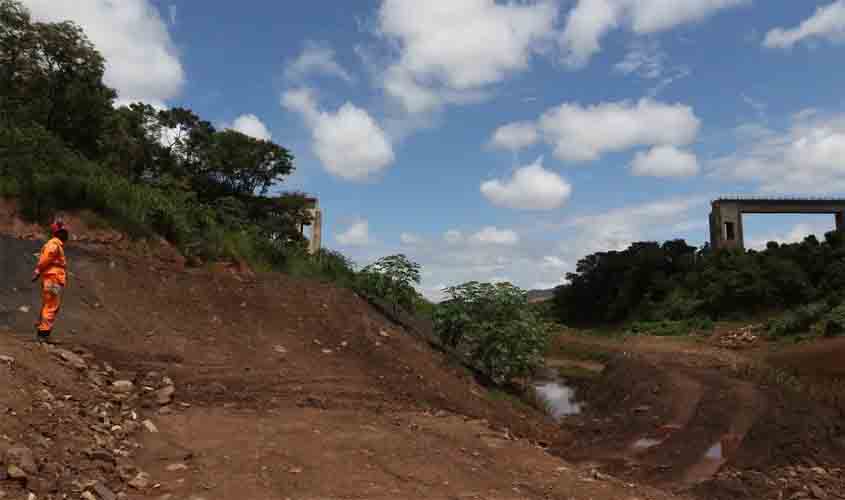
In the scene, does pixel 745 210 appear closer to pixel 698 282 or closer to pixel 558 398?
pixel 698 282

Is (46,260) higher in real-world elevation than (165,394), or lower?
higher

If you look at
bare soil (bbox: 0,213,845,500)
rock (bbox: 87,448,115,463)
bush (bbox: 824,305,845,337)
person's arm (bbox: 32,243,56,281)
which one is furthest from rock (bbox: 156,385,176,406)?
bush (bbox: 824,305,845,337)

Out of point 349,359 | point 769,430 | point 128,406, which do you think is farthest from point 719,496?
point 128,406

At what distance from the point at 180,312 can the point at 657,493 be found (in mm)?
7475

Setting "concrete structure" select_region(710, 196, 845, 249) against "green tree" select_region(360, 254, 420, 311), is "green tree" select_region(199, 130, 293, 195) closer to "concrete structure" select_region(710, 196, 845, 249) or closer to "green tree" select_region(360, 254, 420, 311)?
"green tree" select_region(360, 254, 420, 311)

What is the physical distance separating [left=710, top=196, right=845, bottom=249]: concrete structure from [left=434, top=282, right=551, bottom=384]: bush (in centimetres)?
3303

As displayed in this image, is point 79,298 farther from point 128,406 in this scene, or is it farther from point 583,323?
point 583,323

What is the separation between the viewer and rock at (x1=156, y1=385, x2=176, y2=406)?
254 inches

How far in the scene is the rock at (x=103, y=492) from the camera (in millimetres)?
3914

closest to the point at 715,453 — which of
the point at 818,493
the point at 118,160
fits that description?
the point at 818,493

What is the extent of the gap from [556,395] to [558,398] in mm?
474

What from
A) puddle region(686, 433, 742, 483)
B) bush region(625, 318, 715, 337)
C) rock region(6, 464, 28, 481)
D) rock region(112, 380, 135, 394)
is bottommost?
puddle region(686, 433, 742, 483)

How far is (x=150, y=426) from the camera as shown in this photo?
5.68 m

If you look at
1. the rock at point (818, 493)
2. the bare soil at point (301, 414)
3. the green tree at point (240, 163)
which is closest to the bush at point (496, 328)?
the bare soil at point (301, 414)
